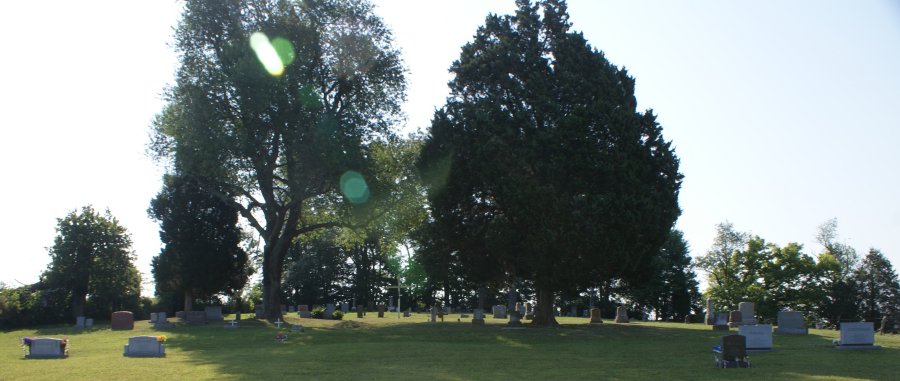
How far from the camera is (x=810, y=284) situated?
205ft

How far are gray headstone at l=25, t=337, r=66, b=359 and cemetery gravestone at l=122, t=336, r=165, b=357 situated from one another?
2.41 meters

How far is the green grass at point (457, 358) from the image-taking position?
56.3 ft

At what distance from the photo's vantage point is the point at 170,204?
168 ft

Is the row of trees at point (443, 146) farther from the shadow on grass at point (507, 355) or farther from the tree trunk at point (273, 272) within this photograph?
the shadow on grass at point (507, 355)

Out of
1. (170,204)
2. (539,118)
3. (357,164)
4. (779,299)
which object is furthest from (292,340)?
(779,299)

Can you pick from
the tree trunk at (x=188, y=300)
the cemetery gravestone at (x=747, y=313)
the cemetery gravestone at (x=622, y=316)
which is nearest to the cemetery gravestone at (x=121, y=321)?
the tree trunk at (x=188, y=300)

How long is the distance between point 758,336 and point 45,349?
73.2 ft

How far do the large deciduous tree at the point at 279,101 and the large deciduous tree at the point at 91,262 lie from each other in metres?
16.3

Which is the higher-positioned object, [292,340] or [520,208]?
[520,208]

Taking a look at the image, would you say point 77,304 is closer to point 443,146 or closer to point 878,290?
point 443,146

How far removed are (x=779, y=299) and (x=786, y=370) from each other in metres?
51.3

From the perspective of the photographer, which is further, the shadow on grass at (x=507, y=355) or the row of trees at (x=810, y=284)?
the row of trees at (x=810, y=284)

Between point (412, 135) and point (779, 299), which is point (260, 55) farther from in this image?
point (779, 299)

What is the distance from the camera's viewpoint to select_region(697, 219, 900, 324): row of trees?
61.1 meters
